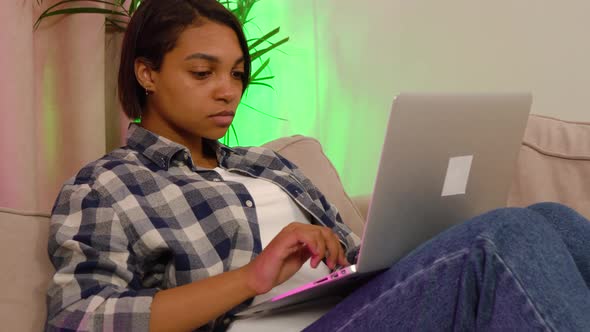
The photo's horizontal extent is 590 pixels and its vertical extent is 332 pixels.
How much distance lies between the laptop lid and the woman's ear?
0.61m

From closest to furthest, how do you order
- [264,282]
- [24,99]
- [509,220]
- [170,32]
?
[509,220]
[264,282]
[170,32]
[24,99]

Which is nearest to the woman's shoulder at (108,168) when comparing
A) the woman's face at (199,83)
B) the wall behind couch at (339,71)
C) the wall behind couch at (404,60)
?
the woman's face at (199,83)

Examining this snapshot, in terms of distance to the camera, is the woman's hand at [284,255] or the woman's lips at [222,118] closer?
the woman's hand at [284,255]

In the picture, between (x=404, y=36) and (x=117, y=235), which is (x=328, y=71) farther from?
(x=117, y=235)

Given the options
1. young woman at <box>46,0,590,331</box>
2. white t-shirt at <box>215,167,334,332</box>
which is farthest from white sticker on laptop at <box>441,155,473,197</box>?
white t-shirt at <box>215,167,334,332</box>

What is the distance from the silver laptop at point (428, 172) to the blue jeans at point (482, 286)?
0.16 feet

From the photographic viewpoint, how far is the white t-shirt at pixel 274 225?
1.10 m

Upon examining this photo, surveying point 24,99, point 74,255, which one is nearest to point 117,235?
point 74,255

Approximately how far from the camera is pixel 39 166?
6.64 feet

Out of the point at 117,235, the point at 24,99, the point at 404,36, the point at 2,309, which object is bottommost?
the point at 2,309

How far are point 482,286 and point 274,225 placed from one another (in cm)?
56

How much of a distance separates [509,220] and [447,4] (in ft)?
5.97

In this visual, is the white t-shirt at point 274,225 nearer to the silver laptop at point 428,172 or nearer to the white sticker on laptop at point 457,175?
the silver laptop at point 428,172

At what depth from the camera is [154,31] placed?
1376 millimetres
